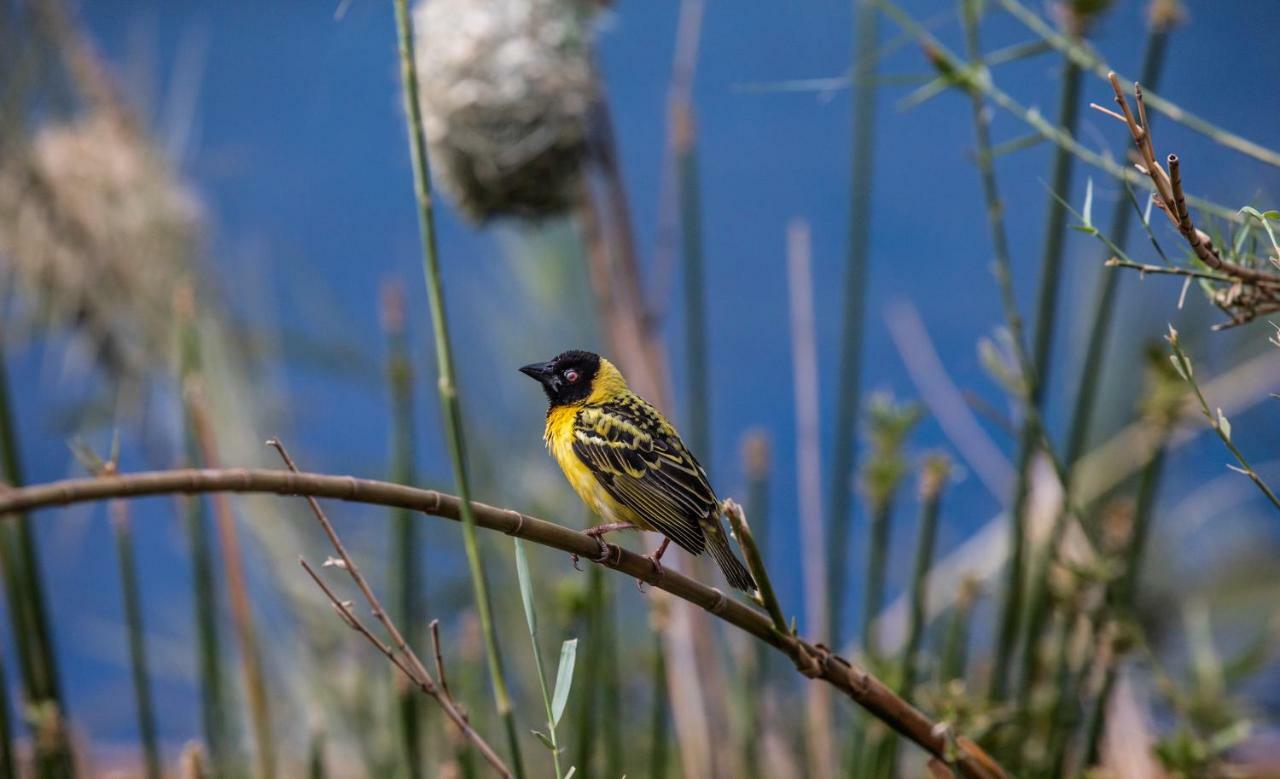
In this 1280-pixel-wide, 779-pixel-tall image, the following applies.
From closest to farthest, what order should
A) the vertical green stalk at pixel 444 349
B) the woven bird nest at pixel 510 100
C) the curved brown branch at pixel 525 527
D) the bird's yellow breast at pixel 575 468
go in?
the curved brown branch at pixel 525 527 < the vertical green stalk at pixel 444 349 < the bird's yellow breast at pixel 575 468 < the woven bird nest at pixel 510 100

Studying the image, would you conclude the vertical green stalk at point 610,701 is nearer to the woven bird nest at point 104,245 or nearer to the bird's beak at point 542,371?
the bird's beak at point 542,371

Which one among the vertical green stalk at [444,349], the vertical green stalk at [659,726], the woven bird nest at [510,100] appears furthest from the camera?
the woven bird nest at [510,100]

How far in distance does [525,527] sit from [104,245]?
2026mm

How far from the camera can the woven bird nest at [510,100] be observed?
170cm

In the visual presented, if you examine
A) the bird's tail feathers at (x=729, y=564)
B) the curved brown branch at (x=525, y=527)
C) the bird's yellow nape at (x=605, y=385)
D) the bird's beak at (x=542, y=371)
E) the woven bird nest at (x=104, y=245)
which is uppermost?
the woven bird nest at (x=104, y=245)

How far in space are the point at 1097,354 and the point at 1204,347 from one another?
1157 mm

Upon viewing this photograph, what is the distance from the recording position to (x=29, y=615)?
1.17 meters

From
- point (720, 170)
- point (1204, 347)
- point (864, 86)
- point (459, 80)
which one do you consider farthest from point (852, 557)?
point (720, 170)

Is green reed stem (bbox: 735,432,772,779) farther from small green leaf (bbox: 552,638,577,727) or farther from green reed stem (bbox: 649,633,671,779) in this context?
small green leaf (bbox: 552,638,577,727)

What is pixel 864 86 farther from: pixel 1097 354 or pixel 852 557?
pixel 852 557

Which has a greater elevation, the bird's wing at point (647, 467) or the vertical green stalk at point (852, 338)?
the vertical green stalk at point (852, 338)

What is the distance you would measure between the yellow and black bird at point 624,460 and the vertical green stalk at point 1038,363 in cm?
35

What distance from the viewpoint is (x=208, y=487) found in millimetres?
382

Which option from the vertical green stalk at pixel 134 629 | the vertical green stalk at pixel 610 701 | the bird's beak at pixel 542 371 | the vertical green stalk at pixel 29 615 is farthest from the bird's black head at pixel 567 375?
the vertical green stalk at pixel 134 629
